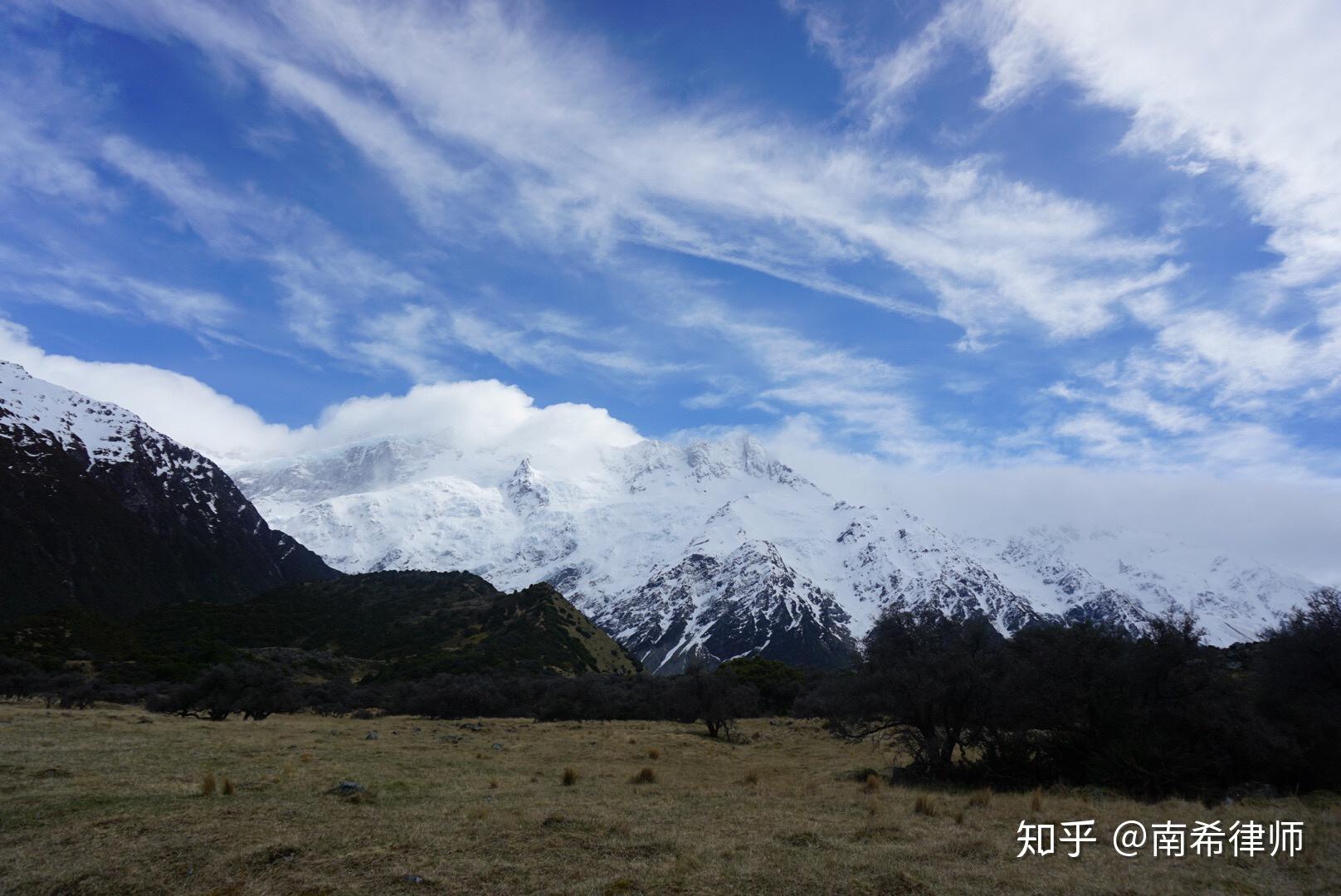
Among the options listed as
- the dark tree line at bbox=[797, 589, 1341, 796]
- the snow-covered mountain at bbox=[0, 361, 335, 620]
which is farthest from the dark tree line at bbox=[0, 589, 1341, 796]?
the snow-covered mountain at bbox=[0, 361, 335, 620]

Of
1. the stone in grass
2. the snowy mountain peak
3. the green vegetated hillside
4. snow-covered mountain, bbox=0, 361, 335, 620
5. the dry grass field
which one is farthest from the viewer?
the snowy mountain peak

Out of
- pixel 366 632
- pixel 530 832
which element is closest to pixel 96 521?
pixel 366 632

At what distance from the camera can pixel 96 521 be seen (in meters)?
156

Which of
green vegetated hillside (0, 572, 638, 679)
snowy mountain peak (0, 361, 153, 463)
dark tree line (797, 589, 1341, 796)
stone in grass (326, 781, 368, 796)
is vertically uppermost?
snowy mountain peak (0, 361, 153, 463)

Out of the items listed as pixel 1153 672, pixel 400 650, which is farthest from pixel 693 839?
pixel 400 650

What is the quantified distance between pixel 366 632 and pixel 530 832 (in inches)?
5276

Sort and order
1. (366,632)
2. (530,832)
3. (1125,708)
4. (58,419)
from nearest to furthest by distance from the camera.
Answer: (530,832) → (1125,708) → (366,632) → (58,419)

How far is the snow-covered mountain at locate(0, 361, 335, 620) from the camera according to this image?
136375 millimetres

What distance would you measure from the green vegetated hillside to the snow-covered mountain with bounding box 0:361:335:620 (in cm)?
2197

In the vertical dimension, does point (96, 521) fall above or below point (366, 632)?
above

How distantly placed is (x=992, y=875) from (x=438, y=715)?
61.6 m

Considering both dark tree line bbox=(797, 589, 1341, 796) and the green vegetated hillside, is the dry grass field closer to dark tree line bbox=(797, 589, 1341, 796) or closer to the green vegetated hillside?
dark tree line bbox=(797, 589, 1341, 796)

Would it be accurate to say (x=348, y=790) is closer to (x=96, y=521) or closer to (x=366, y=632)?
(x=366, y=632)

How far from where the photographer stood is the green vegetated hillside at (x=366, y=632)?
90875mm
